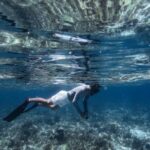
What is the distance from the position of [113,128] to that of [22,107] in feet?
48.1

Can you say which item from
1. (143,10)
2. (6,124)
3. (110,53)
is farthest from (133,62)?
(6,124)

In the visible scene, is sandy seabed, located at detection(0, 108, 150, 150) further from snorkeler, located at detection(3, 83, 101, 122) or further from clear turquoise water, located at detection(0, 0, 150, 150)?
snorkeler, located at detection(3, 83, 101, 122)

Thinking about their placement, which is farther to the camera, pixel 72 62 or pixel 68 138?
pixel 68 138

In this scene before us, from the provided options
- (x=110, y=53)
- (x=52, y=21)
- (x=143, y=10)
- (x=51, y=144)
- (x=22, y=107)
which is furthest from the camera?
(x=51, y=144)

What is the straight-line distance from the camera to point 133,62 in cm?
2211

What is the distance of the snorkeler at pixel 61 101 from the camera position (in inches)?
562

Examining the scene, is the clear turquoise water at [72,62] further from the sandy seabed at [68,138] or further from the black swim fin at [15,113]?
the black swim fin at [15,113]

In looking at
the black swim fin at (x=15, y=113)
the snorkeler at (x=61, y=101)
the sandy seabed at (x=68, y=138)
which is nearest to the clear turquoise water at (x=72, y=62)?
the sandy seabed at (x=68, y=138)

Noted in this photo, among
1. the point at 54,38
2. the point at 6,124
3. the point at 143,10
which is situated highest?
the point at 143,10

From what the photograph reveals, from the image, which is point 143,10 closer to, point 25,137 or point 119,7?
point 119,7

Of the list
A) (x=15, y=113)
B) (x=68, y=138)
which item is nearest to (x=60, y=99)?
(x=15, y=113)

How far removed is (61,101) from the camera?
1600 cm

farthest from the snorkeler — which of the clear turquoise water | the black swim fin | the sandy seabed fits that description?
the sandy seabed

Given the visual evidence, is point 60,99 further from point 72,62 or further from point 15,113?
point 72,62
